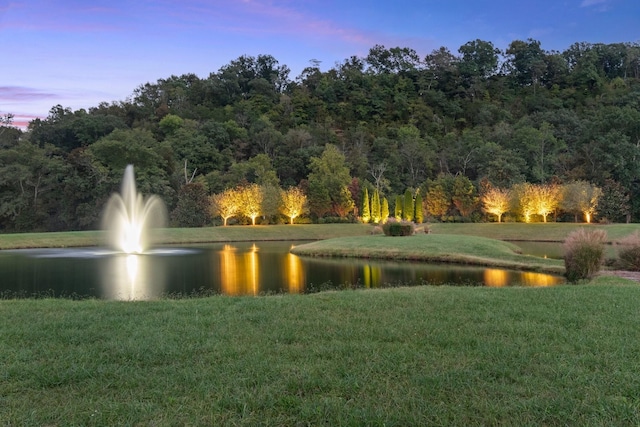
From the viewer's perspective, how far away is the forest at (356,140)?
53500 millimetres

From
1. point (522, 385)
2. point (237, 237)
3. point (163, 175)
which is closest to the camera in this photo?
point (522, 385)

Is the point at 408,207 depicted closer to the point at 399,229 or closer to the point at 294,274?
the point at 399,229

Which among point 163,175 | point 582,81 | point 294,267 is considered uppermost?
point 582,81

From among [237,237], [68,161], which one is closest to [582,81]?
[237,237]

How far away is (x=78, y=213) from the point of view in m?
53.4

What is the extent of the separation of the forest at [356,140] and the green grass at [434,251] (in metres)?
19.4

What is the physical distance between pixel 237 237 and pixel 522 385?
39.6 meters

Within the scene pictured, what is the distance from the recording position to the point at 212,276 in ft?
59.8

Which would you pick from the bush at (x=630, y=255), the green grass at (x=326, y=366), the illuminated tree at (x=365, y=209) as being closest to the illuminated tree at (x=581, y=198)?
the illuminated tree at (x=365, y=209)

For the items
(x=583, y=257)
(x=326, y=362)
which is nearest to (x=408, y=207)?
(x=583, y=257)

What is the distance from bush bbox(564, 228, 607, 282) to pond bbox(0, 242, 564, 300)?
35.5 inches

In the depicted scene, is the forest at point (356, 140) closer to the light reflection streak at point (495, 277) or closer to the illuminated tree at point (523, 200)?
the illuminated tree at point (523, 200)

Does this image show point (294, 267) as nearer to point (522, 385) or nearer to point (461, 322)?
point (461, 322)

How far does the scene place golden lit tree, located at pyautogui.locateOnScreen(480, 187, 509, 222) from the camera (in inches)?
1966
